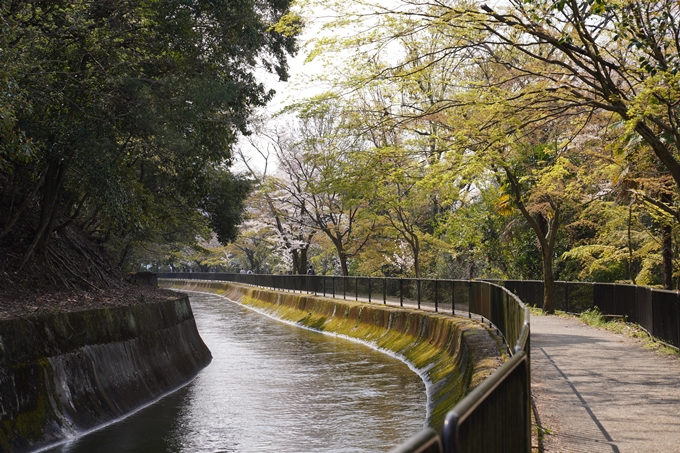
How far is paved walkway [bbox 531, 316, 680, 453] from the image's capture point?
26.4 feet

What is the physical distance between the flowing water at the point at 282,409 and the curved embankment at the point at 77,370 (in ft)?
1.15

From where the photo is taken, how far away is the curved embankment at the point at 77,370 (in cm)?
1134

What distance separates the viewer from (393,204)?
3638 centimetres

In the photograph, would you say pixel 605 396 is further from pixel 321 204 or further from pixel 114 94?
pixel 321 204

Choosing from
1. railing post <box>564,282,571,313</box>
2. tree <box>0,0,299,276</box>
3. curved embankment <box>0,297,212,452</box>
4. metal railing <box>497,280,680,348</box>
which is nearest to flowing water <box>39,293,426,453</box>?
curved embankment <box>0,297,212,452</box>

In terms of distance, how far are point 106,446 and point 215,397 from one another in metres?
4.68

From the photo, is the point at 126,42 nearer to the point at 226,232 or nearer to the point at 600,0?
the point at 600,0

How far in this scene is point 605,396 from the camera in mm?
10633

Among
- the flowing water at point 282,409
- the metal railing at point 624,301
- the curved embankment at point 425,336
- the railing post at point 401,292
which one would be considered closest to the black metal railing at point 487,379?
the railing post at point 401,292

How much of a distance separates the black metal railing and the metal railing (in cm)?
324

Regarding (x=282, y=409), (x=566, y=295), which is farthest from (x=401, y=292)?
(x=282, y=409)

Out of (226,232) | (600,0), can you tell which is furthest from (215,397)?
(226,232)

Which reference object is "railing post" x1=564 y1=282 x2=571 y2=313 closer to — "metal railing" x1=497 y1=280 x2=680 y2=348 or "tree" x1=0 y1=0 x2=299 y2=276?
"metal railing" x1=497 y1=280 x2=680 y2=348

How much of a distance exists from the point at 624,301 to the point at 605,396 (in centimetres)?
1307
